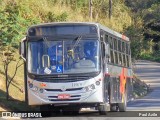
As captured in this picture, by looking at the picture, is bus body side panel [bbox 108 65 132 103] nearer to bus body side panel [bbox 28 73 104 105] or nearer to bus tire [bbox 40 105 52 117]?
bus body side panel [bbox 28 73 104 105]

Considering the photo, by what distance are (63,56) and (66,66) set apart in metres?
0.37

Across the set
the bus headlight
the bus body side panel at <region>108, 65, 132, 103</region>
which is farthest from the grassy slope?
the bus headlight

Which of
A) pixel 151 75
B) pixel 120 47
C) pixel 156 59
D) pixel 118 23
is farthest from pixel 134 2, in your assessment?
pixel 120 47

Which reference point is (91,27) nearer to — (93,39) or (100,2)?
(93,39)

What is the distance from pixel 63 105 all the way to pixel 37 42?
2.28m

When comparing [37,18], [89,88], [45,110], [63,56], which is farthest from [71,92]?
[37,18]

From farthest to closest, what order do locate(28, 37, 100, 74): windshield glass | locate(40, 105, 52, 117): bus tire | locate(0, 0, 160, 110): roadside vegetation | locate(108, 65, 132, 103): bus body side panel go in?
locate(0, 0, 160, 110): roadside vegetation, locate(108, 65, 132, 103): bus body side panel, locate(40, 105, 52, 117): bus tire, locate(28, 37, 100, 74): windshield glass

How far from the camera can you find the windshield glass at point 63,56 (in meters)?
19.9

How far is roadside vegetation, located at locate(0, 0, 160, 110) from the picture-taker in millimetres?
23219

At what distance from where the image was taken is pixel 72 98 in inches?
774

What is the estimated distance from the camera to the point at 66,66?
19.9 meters

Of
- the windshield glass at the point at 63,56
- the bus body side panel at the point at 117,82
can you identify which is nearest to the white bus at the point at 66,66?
the windshield glass at the point at 63,56

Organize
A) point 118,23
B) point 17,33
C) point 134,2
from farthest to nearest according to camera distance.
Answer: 1. point 134,2
2. point 118,23
3. point 17,33

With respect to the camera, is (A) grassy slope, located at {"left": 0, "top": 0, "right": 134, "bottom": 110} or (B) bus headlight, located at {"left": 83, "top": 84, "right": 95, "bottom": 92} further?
(A) grassy slope, located at {"left": 0, "top": 0, "right": 134, "bottom": 110}
